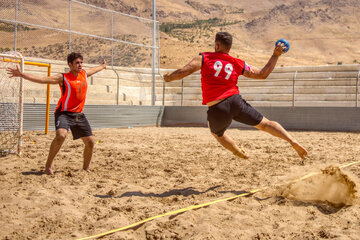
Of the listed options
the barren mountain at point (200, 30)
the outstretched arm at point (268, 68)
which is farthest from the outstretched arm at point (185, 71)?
the barren mountain at point (200, 30)

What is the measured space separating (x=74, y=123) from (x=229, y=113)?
2416 millimetres

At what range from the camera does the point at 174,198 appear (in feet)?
15.9

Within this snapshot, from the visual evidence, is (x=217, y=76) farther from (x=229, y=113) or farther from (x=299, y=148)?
(x=299, y=148)

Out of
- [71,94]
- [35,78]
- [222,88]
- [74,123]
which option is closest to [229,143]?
[222,88]

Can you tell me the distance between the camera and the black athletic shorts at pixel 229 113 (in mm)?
5008

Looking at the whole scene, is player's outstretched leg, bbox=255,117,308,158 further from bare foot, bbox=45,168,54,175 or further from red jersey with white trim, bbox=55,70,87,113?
bare foot, bbox=45,168,54,175

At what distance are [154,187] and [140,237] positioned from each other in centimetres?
188

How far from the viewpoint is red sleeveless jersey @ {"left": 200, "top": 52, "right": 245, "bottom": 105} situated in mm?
5008

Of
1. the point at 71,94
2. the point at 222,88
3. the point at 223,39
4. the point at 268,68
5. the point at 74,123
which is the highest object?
→ the point at 223,39

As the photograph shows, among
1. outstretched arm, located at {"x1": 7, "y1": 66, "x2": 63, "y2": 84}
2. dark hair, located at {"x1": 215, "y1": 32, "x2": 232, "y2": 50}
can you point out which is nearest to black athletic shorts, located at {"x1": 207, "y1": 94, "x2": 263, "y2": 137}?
dark hair, located at {"x1": 215, "y1": 32, "x2": 232, "y2": 50}

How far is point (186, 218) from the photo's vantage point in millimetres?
3955

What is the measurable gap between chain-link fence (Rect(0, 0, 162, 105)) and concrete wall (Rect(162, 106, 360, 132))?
72.2 inches

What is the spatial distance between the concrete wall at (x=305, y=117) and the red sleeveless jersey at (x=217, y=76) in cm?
1138

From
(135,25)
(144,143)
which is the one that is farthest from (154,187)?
(135,25)
